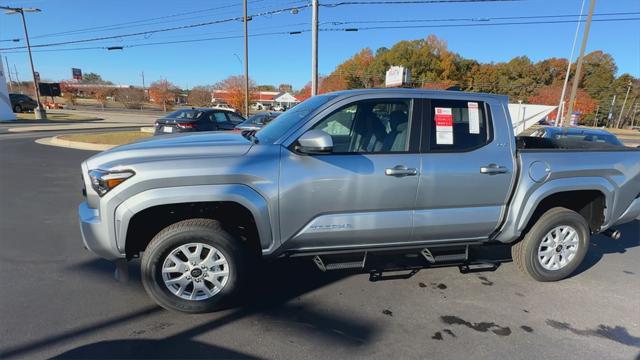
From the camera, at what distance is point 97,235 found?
282 centimetres

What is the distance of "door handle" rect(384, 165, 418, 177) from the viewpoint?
310 cm

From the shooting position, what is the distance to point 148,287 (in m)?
Answer: 2.96

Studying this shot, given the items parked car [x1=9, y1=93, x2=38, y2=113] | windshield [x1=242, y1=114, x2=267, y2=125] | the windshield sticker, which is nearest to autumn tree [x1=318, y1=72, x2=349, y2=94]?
parked car [x1=9, y1=93, x2=38, y2=113]

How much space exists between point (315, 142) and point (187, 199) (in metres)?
1.10

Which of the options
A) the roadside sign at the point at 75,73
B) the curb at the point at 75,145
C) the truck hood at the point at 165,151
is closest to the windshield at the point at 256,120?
the curb at the point at 75,145

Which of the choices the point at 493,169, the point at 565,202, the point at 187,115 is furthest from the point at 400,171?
the point at 187,115

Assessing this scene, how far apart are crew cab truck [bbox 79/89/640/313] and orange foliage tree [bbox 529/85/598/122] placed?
64638 millimetres

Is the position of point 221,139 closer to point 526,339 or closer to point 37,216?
point 526,339

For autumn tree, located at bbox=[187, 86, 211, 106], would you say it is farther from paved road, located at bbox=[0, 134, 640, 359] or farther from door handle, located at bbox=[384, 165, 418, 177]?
door handle, located at bbox=[384, 165, 418, 177]

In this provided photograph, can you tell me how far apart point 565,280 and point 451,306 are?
1.62 m

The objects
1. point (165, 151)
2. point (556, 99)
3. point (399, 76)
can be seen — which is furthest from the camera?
point (556, 99)

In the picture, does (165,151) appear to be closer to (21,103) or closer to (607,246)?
(607,246)

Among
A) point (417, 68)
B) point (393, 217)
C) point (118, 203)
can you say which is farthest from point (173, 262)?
point (417, 68)

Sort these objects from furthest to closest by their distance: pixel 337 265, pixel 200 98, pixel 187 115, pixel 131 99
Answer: pixel 200 98 < pixel 131 99 < pixel 187 115 < pixel 337 265
